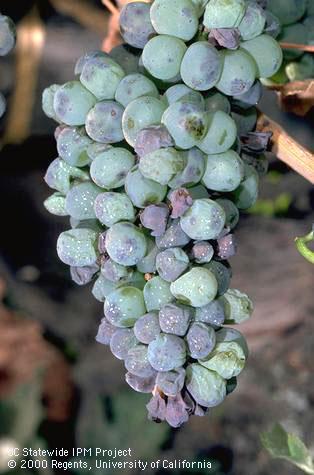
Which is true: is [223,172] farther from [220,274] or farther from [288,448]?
[288,448]

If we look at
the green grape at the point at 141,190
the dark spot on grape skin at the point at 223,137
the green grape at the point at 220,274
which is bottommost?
the green grape at the point at 220,274

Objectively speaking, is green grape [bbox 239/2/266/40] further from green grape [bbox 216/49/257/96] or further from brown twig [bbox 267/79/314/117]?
brown twig [bbox 267/79/314/117]

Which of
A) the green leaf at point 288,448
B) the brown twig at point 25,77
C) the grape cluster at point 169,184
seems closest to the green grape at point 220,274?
the grape cluster at point 169,184

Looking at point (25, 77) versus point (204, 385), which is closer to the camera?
point (204, 385)

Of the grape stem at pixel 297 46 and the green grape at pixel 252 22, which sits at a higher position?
the green grape at pixel 252 22

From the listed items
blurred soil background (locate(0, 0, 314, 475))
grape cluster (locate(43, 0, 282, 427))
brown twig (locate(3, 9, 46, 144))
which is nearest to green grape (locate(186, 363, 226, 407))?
grape cluster (locate(43, 0, 282, 427))

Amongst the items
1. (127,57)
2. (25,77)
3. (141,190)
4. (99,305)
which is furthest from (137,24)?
(99,305)

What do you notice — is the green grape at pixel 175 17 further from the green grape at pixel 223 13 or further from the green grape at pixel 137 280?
the green grape at pixel 137 280

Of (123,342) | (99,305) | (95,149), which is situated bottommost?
(99,305)
